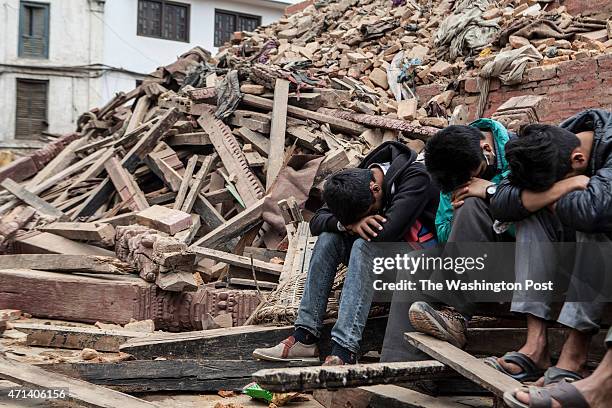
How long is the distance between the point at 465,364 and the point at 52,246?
16.6ft

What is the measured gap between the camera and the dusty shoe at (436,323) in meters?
3.48

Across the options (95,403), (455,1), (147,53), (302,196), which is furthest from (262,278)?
(147,53)

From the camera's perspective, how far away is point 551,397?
281 cm

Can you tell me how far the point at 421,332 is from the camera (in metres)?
3.59

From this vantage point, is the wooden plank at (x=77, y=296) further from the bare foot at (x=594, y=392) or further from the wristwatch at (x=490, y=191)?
the bare foot at (x=594, y=392)

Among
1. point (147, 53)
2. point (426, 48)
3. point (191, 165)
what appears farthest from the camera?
point (147, 53)

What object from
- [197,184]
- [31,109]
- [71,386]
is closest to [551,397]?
[71,386]

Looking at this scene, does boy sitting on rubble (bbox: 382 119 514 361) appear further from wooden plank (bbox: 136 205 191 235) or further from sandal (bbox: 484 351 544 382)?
wooden plank (bbox: 136 205 191 235)

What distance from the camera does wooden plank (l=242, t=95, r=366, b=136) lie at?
28.9ft

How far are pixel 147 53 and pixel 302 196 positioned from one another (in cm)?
2091

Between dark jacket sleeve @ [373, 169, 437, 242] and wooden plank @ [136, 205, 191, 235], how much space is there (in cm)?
307

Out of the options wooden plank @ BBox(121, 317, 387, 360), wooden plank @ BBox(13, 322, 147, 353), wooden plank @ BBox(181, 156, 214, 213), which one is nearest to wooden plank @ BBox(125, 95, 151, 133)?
wooden plank @ BBox(181, 156, 214, 213)

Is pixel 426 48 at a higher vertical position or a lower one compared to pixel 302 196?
higher

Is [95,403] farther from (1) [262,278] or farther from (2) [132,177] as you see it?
(2) [132,177]
